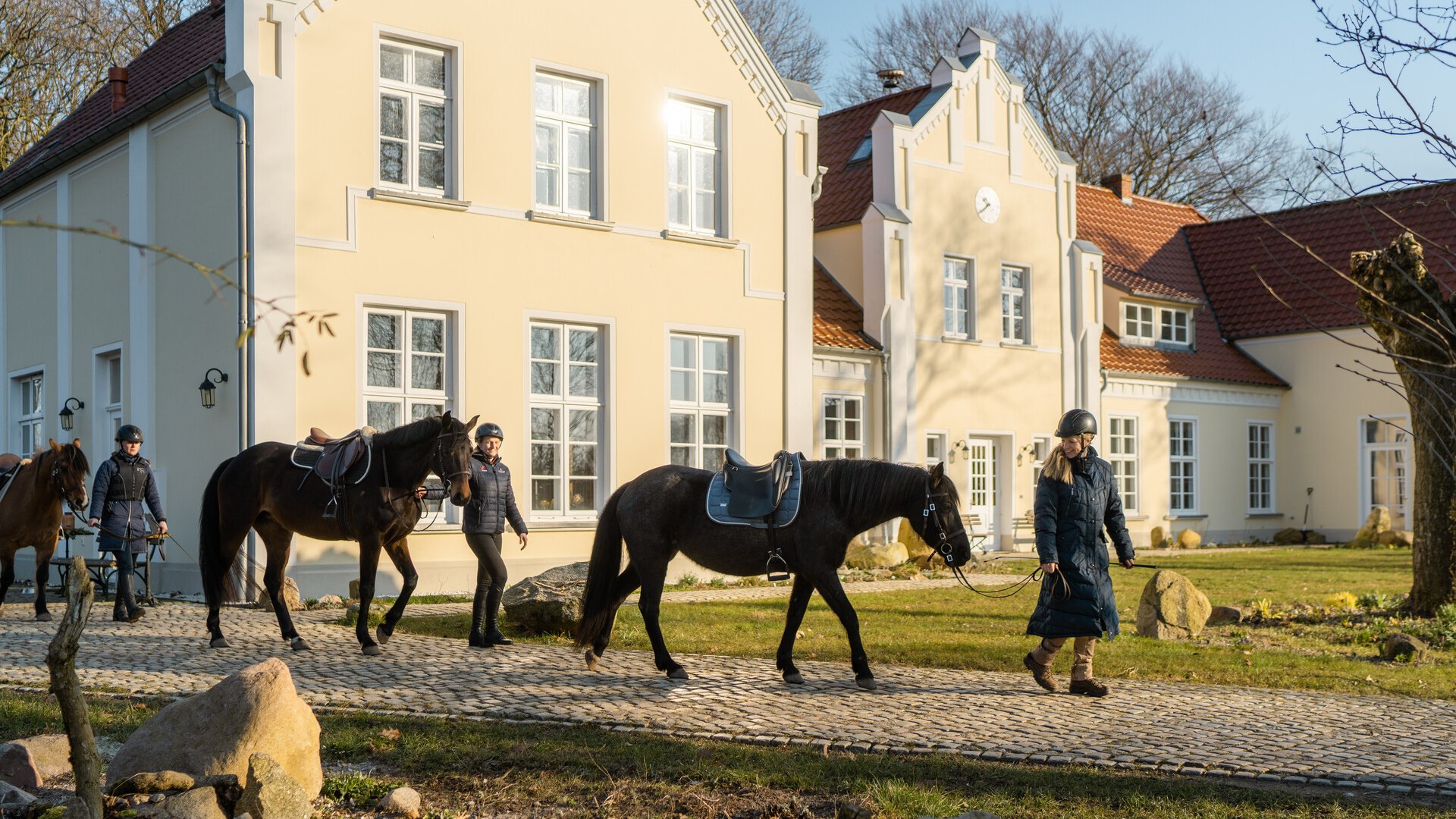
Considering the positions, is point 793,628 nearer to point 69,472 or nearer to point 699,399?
point 69,472

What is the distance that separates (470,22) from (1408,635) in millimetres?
12079

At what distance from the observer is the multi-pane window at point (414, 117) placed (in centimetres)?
1638

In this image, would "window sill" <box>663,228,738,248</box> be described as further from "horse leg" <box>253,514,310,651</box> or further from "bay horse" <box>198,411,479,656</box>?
"horse leg" <box>253,514,310,651</box>

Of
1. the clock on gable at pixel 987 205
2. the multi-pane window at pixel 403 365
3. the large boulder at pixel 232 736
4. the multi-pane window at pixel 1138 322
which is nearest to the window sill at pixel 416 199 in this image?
the multi-pane window at pixel 403 365

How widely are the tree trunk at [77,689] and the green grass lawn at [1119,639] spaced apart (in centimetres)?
575

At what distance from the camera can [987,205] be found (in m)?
24.6

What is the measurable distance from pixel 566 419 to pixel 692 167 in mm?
4086

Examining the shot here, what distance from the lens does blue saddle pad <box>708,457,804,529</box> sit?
9.02m

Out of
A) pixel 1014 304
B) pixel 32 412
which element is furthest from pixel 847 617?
pixel 1014 304

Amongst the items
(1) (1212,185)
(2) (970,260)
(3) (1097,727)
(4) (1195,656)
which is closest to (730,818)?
(3) (1097,727)

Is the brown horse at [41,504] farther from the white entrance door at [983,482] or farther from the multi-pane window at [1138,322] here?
the multi-pane window at [1138,322]

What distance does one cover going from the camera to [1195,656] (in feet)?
34.7

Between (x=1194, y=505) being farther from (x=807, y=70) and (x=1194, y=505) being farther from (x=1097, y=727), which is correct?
(x=1097, y=727)

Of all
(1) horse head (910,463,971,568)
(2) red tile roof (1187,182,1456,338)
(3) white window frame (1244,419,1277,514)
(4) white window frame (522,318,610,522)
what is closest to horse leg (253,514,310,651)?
(1) horse head (910,463,971,568)
